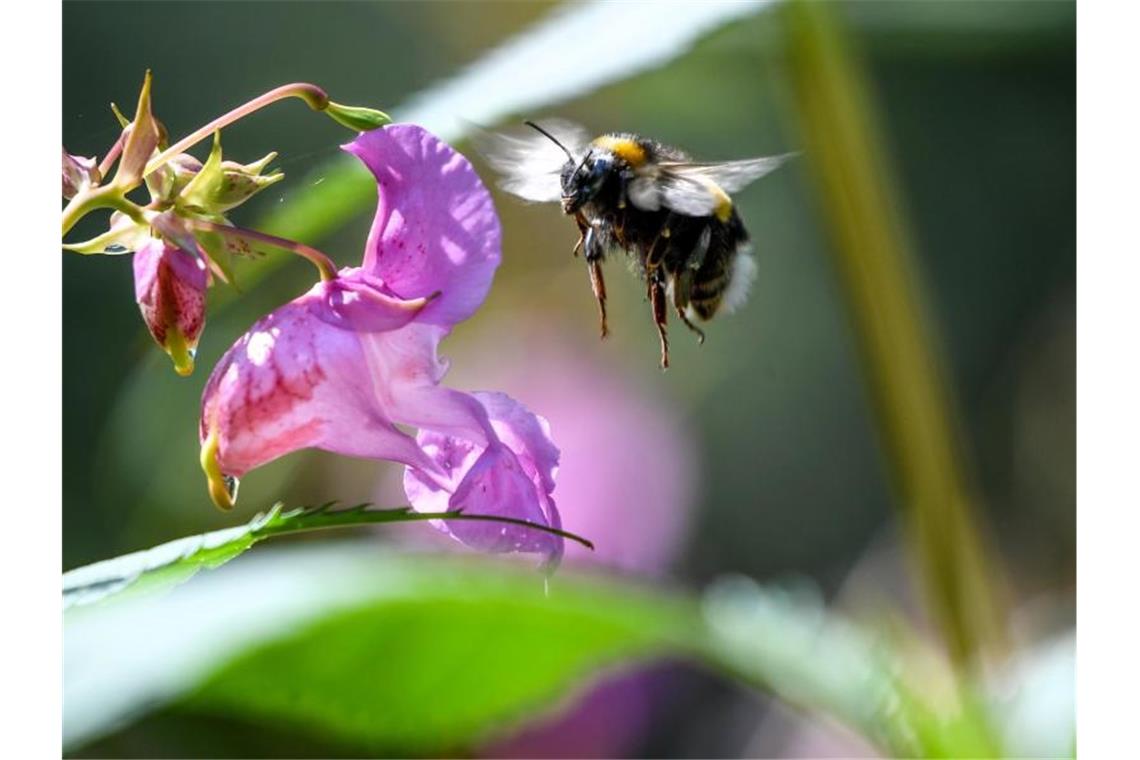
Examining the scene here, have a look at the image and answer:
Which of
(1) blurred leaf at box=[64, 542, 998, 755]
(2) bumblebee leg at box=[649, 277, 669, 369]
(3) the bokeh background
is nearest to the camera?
(2) bumblebee leg at box=[649, 277, 669, 369]

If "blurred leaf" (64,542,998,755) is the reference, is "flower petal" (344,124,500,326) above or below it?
above

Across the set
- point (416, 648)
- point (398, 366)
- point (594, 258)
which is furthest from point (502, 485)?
point (416, 648)

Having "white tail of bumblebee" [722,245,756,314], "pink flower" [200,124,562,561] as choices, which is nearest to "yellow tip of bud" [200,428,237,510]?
"pink flower" [200,124,562,561]

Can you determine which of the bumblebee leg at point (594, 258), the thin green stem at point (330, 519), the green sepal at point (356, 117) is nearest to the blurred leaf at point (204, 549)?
the thin green stem at point (330, 519)

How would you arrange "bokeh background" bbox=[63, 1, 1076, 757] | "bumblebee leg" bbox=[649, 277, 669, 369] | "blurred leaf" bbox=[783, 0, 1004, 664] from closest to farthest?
"bumblebee leg" bbox=[649, 277, 669, 369]
"blurred leaf" bbox=[783, 0, 1004, 664]
"bokeh background" bbox=[63, 1, 1076, 757]

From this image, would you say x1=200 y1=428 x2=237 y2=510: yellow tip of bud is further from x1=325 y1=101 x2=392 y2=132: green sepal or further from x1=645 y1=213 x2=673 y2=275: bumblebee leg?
x1=645 y1=213 x2=673 y2=275: bumblebee leg

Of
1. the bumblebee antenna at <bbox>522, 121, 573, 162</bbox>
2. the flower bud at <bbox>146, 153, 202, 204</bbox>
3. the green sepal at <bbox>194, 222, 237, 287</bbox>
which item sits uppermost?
the bumblebee antenna at <bbox>522, 121, 573, 162</bbox>
